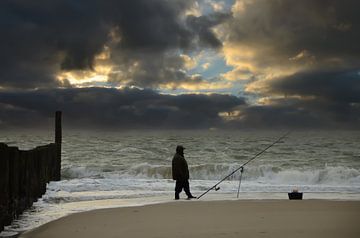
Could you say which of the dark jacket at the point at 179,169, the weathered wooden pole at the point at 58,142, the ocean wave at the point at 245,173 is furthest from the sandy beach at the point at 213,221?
the ocean wave at the point at 245,173

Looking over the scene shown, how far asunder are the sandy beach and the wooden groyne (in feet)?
2.48

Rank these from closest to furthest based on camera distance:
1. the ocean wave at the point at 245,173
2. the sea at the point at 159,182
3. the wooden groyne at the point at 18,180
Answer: the wooden groyne at the point at 18,180 → the sea at the point at 159,182 → the ocean wave at the point at 245,173

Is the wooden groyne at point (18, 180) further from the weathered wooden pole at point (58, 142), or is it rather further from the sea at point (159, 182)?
the weathered wooden pole at point (58, 142)

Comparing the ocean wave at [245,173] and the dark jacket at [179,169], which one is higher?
the dark jacket at [179,169]

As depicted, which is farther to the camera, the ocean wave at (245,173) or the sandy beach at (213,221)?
the ocean wave at (245,173)

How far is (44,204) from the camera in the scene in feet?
38.4

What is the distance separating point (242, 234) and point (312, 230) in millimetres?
1143

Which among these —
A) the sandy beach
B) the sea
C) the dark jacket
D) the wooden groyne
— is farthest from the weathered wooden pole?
the sandy beach

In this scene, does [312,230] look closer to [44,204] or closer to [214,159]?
[44,204]

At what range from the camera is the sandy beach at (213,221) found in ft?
23.4

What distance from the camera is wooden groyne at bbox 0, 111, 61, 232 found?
7.86 metres

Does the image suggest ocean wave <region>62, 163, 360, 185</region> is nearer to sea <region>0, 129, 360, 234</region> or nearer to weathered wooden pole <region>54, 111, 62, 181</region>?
sea <region>0, 129, 360, 234</region>

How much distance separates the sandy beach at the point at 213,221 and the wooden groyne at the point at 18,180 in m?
0.76

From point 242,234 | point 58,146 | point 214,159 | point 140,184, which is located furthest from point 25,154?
point 214,159
